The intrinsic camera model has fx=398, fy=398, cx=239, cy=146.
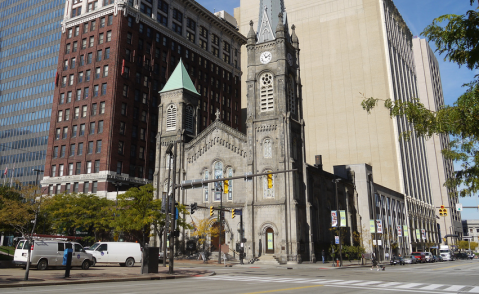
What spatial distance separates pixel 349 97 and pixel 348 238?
51.7 meters

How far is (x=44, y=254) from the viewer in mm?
27812

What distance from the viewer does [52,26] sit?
9038cm

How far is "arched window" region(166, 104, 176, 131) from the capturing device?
58.5 m

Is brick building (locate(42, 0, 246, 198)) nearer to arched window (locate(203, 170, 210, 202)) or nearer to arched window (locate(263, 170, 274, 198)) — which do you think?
arched window (locate(203, 170, 210, 202))

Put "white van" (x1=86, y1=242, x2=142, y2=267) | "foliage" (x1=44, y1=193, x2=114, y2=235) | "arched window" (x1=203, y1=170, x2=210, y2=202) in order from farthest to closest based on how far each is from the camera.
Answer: "arched window" (x1=203, y1=170, x2=210, y2=202), "foliage" (x1=44, y1=193, x2=114, y2=235), "white van" (x1=86, y1=242, x2=142, y2=267)

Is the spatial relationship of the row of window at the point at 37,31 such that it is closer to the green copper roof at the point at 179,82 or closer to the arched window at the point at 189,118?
the green copper roof at the point at 179,82

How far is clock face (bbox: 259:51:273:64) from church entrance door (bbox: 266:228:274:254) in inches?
887

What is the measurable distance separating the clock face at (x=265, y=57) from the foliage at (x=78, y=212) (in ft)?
94.5

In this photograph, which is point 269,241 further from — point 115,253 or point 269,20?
point 269,20

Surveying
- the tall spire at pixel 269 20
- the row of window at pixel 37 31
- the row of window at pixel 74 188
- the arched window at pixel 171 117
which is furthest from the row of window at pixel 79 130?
the tall spire at pixel 269 20

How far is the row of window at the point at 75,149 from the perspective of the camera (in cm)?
7044

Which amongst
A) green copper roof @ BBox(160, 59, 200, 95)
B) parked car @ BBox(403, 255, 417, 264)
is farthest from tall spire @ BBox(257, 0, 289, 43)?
parked car @ BBox(403, 255, 417, 264)

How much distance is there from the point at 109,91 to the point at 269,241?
4214 cm

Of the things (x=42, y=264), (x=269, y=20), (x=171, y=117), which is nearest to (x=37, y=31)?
(x=171, y=117)
